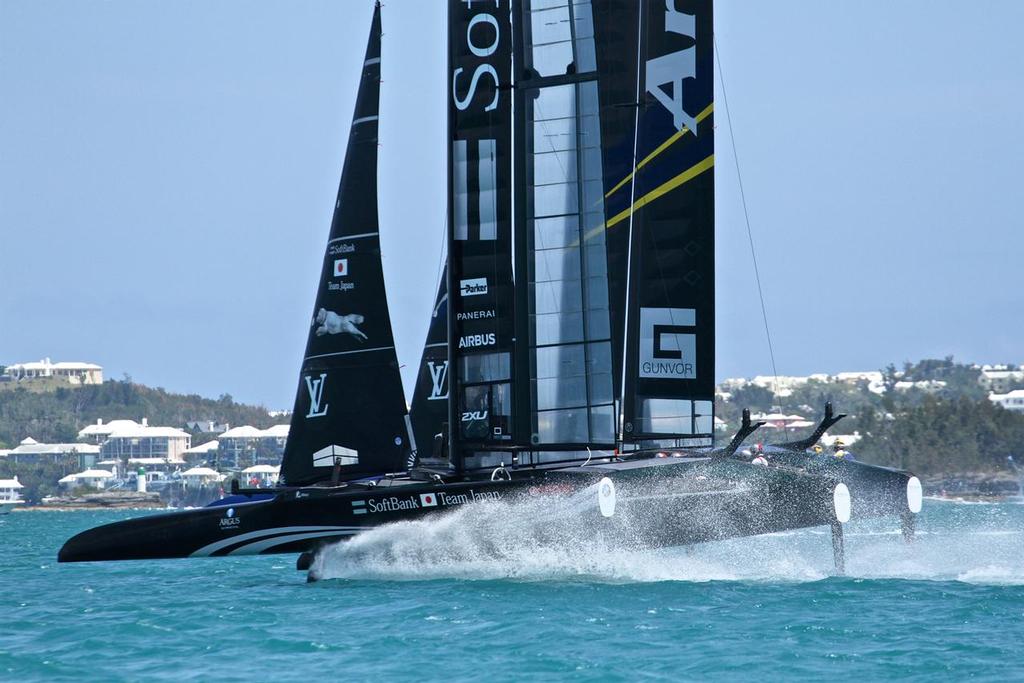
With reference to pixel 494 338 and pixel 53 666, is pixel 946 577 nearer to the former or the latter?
pixel 494 338

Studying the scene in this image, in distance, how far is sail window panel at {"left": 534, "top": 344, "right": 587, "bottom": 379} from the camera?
61.0 feet

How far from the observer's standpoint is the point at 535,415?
18.6 metres

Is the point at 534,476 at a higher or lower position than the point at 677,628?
higher

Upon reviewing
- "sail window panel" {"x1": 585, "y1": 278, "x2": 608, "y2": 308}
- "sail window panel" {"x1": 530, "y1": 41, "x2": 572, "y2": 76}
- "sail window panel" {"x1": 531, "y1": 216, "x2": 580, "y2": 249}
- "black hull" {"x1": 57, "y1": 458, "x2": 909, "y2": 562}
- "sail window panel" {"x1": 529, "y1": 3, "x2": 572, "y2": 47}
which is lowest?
"black hull" {"x1": 57, "y1": 458, "x2": 909, "y2": 562}

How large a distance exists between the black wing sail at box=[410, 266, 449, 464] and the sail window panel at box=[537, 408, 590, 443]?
4.67 m

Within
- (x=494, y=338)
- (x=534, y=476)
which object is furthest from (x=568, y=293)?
(x=534, y=476)

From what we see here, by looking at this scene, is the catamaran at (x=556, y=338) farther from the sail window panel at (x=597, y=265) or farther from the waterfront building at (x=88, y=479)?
the waterfront building at (x=88, y=479)

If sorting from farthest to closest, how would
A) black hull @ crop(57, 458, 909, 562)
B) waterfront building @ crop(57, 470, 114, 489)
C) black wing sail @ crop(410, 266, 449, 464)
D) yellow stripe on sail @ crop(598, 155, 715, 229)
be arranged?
1. waterfront building @ crop(57, 470, 114, 489)
2. black wing sail @ crop(410, 266, 449, 464)
3. yellow stripe on sail @ crop(598, 155, 715, 229)
4. black hull @ crop(57, 458, 909, 562)

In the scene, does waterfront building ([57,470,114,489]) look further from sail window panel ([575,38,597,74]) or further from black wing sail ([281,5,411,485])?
sail window panel ([575,38,597,74])

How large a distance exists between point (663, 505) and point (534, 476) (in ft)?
4.69

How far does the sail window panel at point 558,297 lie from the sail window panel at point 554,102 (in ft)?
6.30

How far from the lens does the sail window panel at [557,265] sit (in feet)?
61.1

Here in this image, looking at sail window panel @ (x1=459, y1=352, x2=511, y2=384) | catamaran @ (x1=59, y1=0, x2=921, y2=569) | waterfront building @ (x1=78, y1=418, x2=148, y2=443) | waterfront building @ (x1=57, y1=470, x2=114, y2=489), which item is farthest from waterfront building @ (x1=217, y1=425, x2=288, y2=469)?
sail window panel @ (x1=459, y1=352, x2=511, y2=384)

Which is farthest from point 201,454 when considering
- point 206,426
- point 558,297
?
point 558,297
